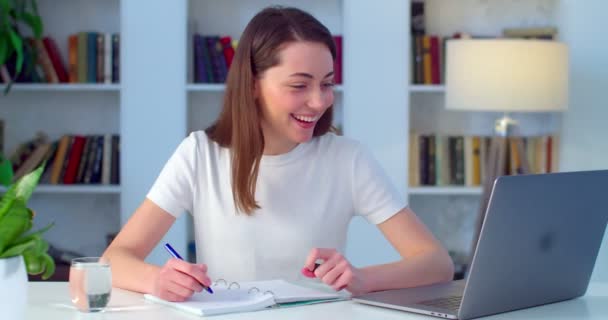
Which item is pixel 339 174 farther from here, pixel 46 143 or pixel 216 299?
pixel 46 143

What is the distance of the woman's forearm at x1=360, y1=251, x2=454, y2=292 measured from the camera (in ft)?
6.09

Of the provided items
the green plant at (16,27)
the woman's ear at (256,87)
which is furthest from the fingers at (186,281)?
the green plant at (16,27)

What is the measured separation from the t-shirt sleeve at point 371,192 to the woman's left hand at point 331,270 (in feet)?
1.43

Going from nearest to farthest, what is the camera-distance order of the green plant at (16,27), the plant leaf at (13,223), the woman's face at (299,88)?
the plant leaf at (13,223) < the woman's face at (299,88) < the green plant at (16,27)

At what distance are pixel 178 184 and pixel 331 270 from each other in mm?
572

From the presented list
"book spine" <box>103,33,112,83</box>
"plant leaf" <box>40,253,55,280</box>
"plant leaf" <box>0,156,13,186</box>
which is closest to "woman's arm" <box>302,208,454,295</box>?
"plant leaf" <box>40,253,55,280</box>

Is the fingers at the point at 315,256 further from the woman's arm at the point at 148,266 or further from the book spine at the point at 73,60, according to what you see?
the book spine at the point at 73,60

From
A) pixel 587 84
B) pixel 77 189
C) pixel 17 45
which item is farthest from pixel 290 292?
pixel 587 84

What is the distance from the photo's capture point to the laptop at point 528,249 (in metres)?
1.47

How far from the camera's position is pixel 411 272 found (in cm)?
194

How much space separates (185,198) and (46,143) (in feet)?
7.48

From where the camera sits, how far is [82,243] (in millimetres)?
4395

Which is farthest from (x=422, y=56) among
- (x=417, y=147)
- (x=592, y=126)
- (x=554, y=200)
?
(x=554, y=200)

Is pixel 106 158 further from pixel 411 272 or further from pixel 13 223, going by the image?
pixel 13 223
